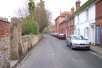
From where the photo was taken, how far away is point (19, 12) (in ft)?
107

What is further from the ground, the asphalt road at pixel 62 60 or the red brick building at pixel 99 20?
the red brick building at pixel 99 20

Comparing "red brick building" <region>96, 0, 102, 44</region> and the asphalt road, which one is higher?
"red brick building" <region>96, 0, 102, 44</region>

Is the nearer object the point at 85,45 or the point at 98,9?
the point at 85,45

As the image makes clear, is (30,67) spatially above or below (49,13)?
below

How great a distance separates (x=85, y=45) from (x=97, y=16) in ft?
16.6

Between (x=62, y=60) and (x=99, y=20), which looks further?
(x=99, y=20)

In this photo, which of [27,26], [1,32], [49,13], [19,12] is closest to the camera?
[1,32]

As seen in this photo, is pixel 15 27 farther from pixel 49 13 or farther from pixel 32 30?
pixel 49 13

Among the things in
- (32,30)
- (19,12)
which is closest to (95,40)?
(32,30)

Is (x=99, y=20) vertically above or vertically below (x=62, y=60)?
above

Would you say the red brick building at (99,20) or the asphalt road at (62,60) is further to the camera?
the red brick building at (99,20)

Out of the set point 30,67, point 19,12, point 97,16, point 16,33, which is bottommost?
point 30,67

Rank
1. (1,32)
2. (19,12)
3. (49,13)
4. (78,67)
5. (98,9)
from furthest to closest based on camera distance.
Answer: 1. (49,13)
2. (19,12)
3. (98,9)
4. (78,67)
5. (1,32)

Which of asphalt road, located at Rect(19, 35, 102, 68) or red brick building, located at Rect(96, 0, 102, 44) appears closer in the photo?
asphalt road, located at Rect(19, 35, 102, 68)
